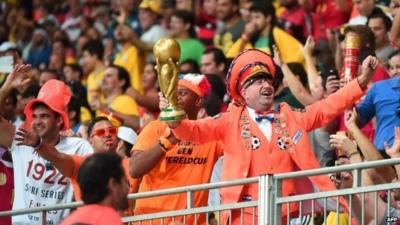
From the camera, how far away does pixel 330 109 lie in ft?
35.5

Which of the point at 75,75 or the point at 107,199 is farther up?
the point at 75,75

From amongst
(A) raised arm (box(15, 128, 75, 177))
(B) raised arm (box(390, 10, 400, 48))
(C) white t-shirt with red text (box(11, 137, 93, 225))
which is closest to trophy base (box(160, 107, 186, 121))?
(A) raised arm (box(15, 128, 75, 177))

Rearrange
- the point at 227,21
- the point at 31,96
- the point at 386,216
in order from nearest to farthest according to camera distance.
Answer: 1. the point at 386,216
2. the point at 31,96
3. the point at 227,21

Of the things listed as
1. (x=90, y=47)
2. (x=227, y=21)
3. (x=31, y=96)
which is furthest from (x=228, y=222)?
(x=90, y=47)

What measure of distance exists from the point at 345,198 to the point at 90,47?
9.09 meters

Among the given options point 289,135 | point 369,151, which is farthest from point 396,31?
point 289,135

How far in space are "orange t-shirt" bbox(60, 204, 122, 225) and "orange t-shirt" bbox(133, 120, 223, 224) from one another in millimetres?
2696

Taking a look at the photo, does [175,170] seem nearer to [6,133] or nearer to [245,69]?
[245,69]

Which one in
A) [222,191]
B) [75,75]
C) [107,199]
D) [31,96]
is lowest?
[107,199]

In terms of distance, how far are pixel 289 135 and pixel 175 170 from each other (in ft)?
Answer: 3.59

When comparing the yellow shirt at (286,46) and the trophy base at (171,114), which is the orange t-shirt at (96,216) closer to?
the trophy base at (171,114)

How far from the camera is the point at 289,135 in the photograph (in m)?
10.9

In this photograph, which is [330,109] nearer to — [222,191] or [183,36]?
[222,191]

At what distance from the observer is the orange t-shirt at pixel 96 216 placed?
8672mm
